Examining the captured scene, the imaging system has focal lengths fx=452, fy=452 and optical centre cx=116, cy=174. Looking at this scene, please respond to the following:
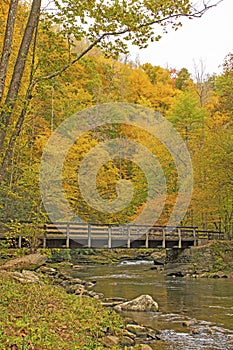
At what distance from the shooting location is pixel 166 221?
90.4 ft

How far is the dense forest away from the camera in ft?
27.3

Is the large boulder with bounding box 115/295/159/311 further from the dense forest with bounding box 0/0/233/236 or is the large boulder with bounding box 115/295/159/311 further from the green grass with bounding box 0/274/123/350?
the dense forest with bounding box 0/0/233/236

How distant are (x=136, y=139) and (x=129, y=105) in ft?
13.3

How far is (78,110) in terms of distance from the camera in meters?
26.6

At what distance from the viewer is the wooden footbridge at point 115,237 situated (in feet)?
69.5

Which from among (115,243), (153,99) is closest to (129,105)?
(153,99)

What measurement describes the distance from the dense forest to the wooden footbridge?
142 centimetres

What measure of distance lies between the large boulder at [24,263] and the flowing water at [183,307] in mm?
2480

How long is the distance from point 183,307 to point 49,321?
6.15 m

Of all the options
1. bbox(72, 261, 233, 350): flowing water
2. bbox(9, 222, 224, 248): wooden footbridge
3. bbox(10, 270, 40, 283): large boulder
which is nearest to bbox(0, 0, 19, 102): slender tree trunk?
bbox(72, 261, 233, 350): flowing water

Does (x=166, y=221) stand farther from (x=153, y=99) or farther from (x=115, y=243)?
(x=153, y=99)

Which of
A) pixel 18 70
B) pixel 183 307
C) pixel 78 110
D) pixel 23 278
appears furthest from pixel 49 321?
pixel 78 110

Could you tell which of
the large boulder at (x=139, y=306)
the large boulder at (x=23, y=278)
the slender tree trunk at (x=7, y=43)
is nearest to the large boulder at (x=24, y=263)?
the large boulder at (x=23, y=278)

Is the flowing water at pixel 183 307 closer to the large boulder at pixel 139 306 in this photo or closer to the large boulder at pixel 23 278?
A: the large boulder at pixel 139 306
